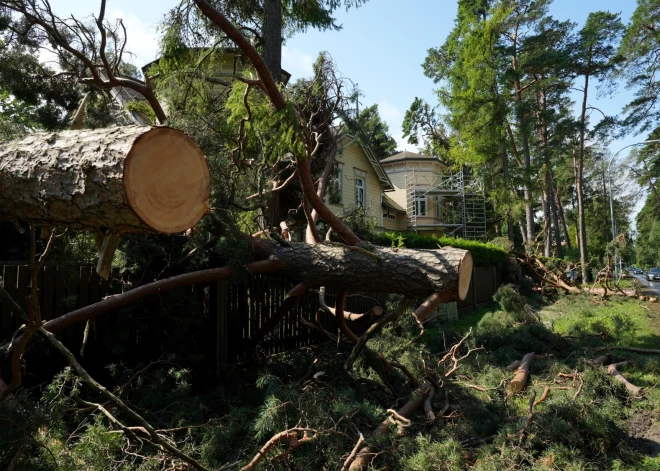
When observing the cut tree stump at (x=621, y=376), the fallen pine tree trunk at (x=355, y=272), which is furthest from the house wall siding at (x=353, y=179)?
the fallen pine tree trunk at (x=355, y=272)

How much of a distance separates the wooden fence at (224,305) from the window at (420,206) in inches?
1099

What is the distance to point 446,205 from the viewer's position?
38.8m

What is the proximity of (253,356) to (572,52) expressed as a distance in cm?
2568

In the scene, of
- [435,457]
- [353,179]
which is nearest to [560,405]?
[435,457]

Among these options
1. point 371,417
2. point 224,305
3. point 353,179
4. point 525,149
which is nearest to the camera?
point 371,417

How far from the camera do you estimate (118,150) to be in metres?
2.57

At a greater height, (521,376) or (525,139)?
(525,139)

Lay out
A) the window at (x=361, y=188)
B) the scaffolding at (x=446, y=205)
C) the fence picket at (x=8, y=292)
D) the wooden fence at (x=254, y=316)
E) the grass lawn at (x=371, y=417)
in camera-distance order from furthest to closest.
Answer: the scaffolding at (x=446, y=205)
the window at (x=361, y=188)
the wooden fence at (x=254, y=316)
the fence picket at (x=8, y=292)
the grass lawn at (x=371, y=417)

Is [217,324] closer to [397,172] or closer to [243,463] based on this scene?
[243,463]

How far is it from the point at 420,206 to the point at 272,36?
96.3 feet

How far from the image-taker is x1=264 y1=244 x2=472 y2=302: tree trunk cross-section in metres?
4.75

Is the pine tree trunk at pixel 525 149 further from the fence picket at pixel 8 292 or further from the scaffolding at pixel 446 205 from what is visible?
the fence picket at pixel 8 292

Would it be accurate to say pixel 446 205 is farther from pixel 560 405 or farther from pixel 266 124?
pixel 560 405

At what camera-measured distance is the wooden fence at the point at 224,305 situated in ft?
14.5
